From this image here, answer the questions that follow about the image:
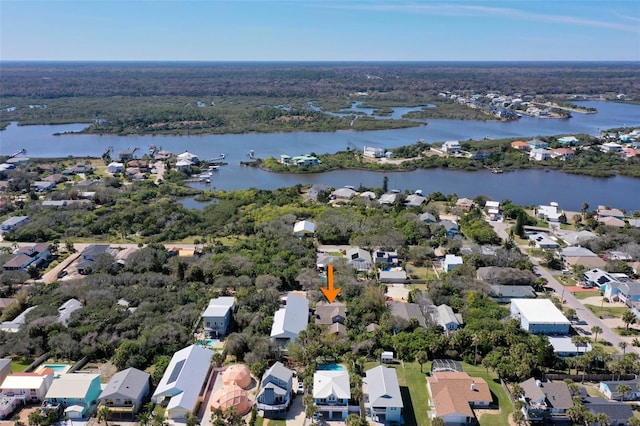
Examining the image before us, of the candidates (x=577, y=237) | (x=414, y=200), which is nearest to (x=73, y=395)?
(x=414, y=200)

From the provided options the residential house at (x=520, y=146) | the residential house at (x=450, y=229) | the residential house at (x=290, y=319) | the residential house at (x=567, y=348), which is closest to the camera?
the residential house at (x=567, y=348)

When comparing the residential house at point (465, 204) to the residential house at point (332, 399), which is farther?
the residential house at point (465, 204)

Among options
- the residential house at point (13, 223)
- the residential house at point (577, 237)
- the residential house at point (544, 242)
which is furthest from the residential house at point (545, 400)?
the residential house at point (13, 223)

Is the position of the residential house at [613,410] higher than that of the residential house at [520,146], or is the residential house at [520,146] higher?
the residential house at [520,146]

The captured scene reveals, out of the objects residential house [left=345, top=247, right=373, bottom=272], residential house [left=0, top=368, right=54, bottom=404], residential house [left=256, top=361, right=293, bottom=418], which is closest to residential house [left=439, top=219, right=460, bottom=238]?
residential house [left=345, top=247, right=373, bottom=272]

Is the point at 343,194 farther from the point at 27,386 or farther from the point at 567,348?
the point at 27,386

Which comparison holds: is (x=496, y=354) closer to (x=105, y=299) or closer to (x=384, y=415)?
(x=384, y=415)

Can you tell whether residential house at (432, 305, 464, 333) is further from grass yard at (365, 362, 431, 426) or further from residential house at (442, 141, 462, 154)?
residential house at (442, 141, 462, 154)

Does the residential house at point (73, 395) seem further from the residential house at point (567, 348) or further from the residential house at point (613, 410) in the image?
the residential house at point (567, 348)
